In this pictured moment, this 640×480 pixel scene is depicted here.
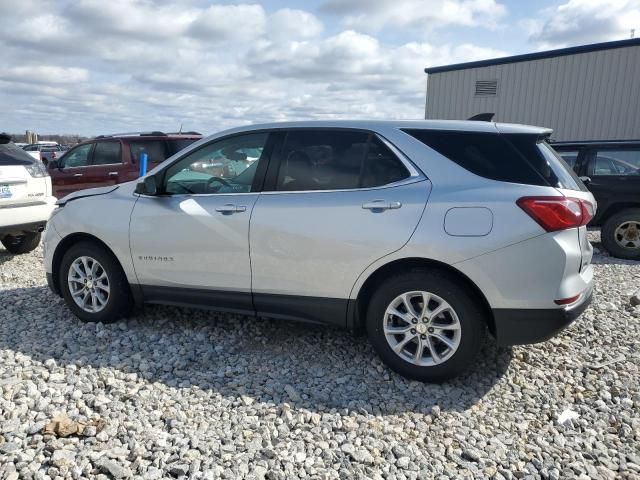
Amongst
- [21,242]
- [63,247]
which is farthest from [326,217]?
[21,242]

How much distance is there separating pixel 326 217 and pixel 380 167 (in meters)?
0.50

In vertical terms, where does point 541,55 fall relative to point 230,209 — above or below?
above

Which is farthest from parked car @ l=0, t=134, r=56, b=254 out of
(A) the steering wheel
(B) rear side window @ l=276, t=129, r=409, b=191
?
(B) rear side window @ l=276, t=129, r=409, b=191

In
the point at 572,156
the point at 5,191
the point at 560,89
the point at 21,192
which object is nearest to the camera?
the point at 5,191

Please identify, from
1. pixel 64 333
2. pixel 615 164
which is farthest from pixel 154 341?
pixel 615 164

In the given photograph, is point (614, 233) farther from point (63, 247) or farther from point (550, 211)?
point (63, 247)

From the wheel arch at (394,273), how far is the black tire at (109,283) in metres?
2.03

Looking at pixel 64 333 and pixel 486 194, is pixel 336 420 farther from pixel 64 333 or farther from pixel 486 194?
pixel 64 333

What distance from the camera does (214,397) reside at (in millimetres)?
3250

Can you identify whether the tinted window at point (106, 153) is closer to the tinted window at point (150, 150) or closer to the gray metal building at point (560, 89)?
the tinted window at point (150, 150)

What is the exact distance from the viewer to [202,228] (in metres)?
3.82

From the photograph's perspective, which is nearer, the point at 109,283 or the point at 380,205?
the point at 380,205

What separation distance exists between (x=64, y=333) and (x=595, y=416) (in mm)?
3977

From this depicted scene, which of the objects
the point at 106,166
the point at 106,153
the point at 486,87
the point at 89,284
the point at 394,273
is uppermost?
the point at 486,87
